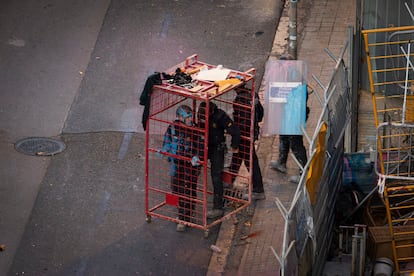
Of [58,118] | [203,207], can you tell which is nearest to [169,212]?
[203,207]

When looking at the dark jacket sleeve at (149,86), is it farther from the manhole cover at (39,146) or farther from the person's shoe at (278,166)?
the manhole cover at (39,146)

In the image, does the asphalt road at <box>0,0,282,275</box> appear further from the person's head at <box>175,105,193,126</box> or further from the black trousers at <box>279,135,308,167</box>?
the black trousers at <box>279,135,308,167</box>

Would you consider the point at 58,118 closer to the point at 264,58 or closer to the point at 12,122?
the point at 12,122

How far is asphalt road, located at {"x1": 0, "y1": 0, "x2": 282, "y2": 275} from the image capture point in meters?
12.9

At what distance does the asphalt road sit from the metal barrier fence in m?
1.80

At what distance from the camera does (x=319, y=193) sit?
11031mm

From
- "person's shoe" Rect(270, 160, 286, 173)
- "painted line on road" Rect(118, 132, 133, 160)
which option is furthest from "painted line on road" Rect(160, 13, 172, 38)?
"person's shoe" Rect(270, 160, 286, 173)

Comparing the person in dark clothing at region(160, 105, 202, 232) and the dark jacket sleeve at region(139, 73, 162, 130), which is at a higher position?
the dark jacket sleeve at region(139, 73, 162, 130)

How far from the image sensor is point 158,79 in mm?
12438

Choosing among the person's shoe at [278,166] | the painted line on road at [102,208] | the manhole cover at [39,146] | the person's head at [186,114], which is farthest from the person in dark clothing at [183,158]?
the manhole cover at [39,146]

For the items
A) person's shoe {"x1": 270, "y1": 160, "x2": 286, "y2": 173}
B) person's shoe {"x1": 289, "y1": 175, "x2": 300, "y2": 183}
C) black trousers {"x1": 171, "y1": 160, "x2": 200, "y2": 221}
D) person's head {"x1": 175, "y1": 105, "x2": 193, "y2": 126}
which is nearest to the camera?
person's head {"x1": 175, "y1": 105, "x2": 193, "y2": 126}

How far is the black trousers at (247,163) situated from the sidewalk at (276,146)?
0.87 feet

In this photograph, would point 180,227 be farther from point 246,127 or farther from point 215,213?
point 246,127

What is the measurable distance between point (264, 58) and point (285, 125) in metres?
3.55
